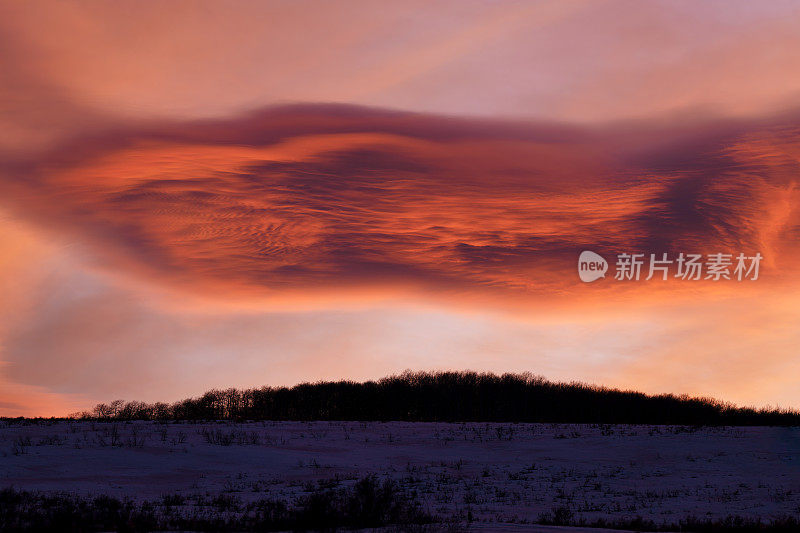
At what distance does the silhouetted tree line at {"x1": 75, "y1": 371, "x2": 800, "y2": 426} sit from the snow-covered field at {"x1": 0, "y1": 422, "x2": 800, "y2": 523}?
46156mm

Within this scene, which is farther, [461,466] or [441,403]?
[441,403]

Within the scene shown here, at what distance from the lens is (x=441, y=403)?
92.3 m

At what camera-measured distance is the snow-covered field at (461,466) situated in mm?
22891

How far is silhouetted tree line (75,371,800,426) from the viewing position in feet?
287

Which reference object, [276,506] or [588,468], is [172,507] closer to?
[276,506]

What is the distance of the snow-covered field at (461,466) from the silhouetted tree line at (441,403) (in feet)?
151

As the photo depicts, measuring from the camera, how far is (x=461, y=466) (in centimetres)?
3123

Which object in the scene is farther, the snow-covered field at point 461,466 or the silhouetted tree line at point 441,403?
the silhouetted tree line at point 441,403

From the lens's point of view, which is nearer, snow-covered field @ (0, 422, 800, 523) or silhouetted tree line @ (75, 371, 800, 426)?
snow-covered field @ (0, 422, 800, 523)

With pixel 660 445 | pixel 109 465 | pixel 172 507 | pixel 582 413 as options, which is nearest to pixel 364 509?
pixel 172 507

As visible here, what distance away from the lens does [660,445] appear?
3472cm

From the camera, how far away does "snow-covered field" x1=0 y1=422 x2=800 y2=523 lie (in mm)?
22891

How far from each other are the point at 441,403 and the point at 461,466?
61723 mm

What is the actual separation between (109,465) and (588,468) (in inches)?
752
